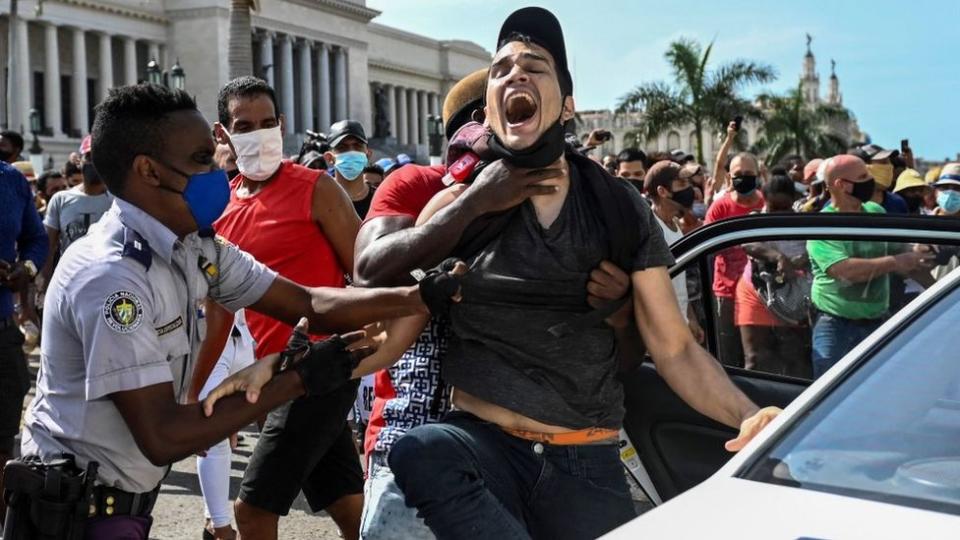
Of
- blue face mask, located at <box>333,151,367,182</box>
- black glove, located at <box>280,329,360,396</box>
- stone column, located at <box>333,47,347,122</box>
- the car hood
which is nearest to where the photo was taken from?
the car hood

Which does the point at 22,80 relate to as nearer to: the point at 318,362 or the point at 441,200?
the point at 441,200

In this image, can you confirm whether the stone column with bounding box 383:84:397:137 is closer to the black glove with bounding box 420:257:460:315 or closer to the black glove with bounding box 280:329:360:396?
the black glove with bounding box 280:329:360:396

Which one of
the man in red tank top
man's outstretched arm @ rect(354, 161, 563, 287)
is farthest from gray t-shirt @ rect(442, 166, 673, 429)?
the man in red tank top

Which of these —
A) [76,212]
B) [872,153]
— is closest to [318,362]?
[76,212]

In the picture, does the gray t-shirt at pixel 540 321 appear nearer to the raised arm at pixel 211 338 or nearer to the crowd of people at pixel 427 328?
the crowd of people at pixel 427 328

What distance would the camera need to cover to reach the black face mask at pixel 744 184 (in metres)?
9.43

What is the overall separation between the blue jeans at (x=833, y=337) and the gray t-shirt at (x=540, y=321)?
4.45 ft

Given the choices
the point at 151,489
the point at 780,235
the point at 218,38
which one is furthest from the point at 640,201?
the point at 218,38

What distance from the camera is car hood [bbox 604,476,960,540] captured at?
197cm

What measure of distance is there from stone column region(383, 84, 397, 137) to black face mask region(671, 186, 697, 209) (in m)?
87.7

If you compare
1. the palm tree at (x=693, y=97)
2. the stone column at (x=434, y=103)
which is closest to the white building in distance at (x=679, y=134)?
the palm tree at (x=693, y=97)

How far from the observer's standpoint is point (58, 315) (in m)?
3.14

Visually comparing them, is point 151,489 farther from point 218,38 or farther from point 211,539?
point 218,38

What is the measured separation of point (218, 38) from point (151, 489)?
67.9 m
